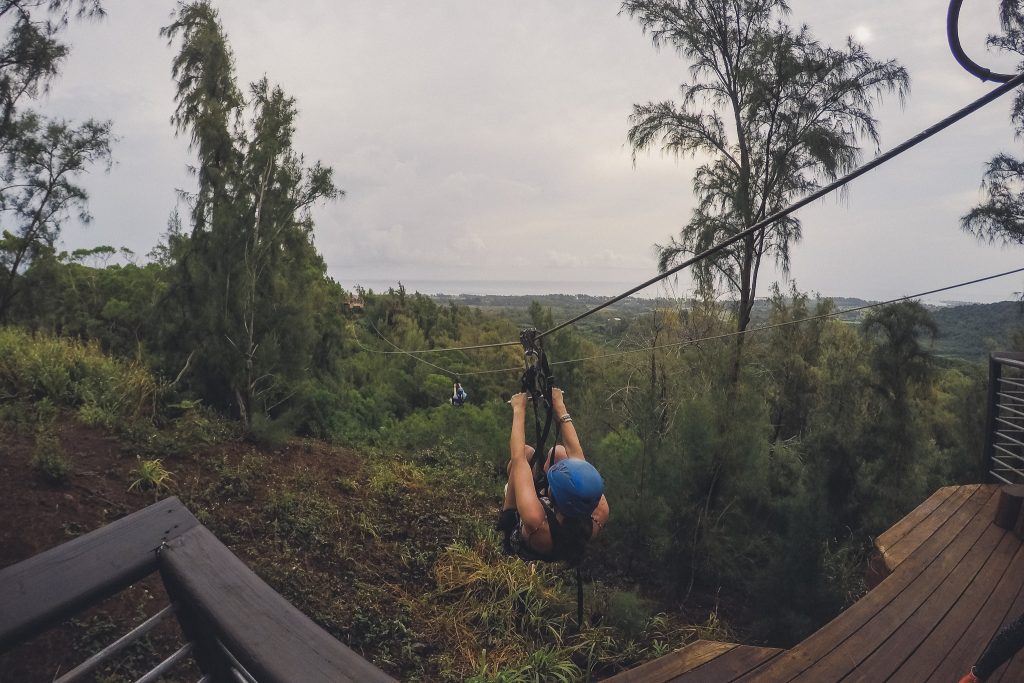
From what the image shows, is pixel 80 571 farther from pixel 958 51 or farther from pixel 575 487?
pixel 958 51

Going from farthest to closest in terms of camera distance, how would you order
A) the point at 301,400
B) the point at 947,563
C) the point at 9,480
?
the point at 301,400 < the point at 9,480 < the point at 947,563

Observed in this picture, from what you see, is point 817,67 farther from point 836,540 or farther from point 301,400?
point 301,400

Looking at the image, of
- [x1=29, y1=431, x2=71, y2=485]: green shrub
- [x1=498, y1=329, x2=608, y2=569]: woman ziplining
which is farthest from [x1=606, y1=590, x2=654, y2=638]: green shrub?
[x1=29, y1=431, x2=71, y2=485]: green shrub

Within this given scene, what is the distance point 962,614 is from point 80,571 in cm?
353

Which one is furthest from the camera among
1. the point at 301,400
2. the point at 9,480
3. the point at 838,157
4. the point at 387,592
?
the point at 301,400

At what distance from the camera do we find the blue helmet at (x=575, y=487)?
88.1 inches

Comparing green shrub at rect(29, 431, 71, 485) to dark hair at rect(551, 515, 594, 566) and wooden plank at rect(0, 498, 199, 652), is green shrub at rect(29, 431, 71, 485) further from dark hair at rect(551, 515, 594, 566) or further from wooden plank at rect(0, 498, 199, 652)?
wooden plank at rect(0, 498, 199, 652)

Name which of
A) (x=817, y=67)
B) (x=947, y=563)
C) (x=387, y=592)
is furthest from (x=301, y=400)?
(x=817, y=67)

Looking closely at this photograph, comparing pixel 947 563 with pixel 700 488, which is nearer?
pixel 947 563

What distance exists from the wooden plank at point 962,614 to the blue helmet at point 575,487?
1474mm

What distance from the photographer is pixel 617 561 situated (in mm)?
8406

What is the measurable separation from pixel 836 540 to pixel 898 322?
3750 millimetres

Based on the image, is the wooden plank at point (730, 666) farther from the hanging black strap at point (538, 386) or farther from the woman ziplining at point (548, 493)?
the hanging black strap at point (538, 386)

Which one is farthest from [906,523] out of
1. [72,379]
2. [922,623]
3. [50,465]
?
[72,379]
